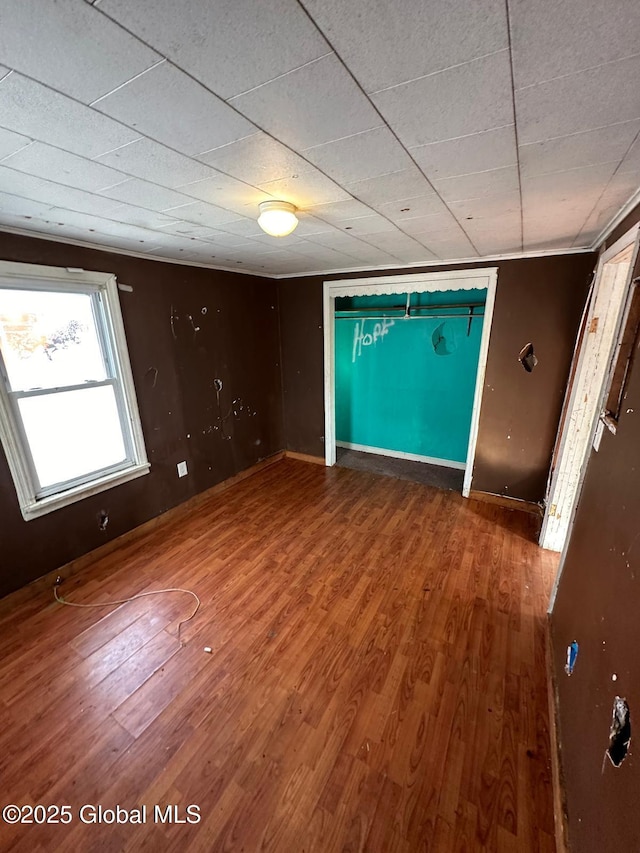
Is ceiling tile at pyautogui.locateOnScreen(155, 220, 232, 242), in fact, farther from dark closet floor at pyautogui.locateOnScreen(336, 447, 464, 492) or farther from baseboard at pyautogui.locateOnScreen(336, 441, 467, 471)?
baseboard at pyautogui.locateOnScreen(336, 441, 467, 471)

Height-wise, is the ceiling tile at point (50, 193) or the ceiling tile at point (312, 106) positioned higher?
the ceiling tile at point (50, 193)

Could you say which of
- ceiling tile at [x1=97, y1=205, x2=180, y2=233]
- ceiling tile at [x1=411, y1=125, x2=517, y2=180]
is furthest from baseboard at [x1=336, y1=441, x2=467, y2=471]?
ceiling tile at [x1=97, y1=205, x2=180, y2=233]

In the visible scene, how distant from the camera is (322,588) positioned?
7.44 feet

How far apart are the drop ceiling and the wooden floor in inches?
88.6

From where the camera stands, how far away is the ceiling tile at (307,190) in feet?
4.31

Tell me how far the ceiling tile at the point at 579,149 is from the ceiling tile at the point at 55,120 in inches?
50.5

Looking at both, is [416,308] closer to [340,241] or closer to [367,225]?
[340,241]

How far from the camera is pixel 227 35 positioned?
662 millimetres

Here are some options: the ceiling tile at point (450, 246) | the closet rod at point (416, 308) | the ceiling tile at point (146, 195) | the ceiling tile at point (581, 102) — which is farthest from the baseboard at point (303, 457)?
the ceiling tile at point (581, 102)

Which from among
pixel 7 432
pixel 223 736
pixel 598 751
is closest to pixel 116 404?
pixel 7 432

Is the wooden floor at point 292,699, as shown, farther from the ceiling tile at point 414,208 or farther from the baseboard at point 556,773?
the ceiling tile at point 414,208

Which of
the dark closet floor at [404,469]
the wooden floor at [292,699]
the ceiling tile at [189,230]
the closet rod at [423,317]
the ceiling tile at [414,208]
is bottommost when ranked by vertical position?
the wooden floor at [292,699]

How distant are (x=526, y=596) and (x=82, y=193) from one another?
3296 mm

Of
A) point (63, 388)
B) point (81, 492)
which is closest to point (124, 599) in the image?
point (81, 492)
